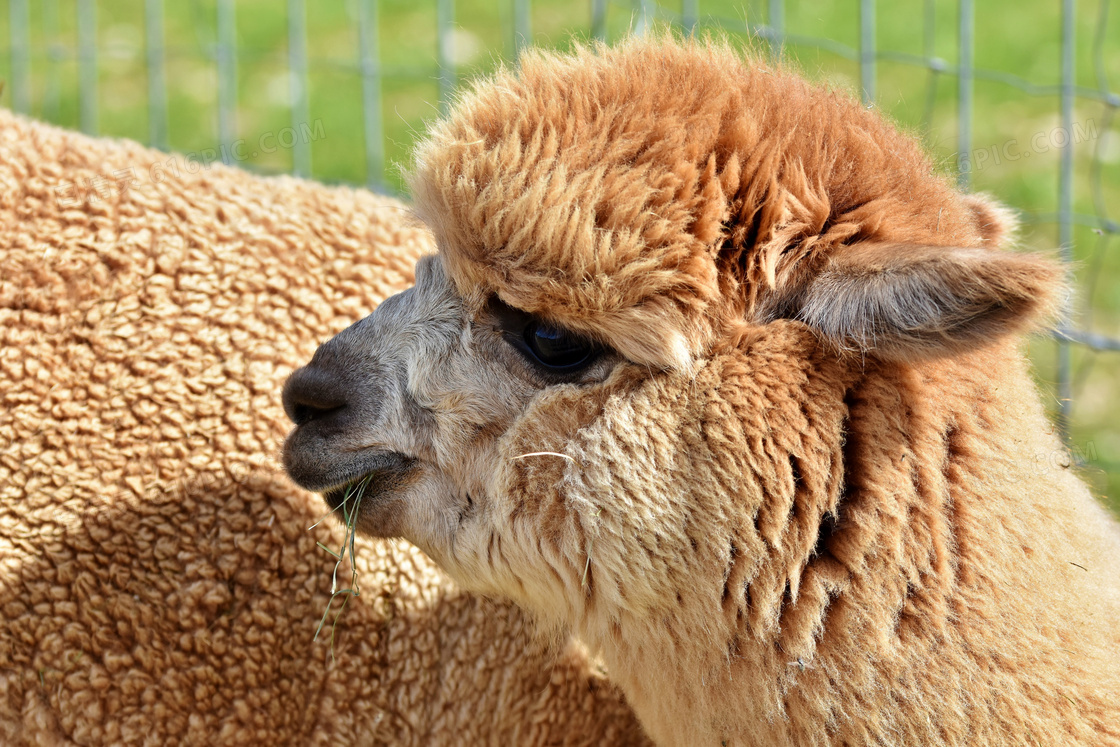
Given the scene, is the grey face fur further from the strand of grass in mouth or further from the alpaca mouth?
the strand of grass in mouth

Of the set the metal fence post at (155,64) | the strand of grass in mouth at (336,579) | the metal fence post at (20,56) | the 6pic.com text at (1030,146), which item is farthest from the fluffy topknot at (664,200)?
the metal fence post at (20,56)

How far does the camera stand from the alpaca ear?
5.05 feet

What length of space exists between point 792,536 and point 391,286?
1.29 m

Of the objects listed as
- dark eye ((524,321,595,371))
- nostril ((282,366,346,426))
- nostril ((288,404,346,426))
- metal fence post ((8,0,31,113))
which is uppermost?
metal fence post ((8,0,31,113))

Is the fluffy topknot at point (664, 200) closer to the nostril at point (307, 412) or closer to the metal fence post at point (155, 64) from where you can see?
the nostril at point (307, 412)

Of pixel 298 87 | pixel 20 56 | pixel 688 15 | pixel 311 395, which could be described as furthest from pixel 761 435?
pixel 20 56

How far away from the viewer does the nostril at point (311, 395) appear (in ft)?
6.75

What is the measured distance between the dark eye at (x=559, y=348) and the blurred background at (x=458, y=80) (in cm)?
303

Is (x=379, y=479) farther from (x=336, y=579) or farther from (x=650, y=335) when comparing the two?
(x=650, y=335)

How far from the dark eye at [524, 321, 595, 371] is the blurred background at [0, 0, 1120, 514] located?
303 centimetres

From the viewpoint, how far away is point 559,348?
1.91m

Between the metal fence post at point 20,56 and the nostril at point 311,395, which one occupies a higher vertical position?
the metal fence post at point 20,56

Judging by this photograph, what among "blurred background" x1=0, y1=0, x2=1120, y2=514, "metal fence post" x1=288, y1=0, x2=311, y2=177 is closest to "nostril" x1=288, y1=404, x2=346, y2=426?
"metal fence post" x1=288, y1=0, x2=311, y2=177

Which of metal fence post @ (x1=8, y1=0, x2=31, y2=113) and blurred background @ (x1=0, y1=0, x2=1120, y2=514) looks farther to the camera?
metal fence post @ (x1=8, y1=0, x2=31, y2=113)
